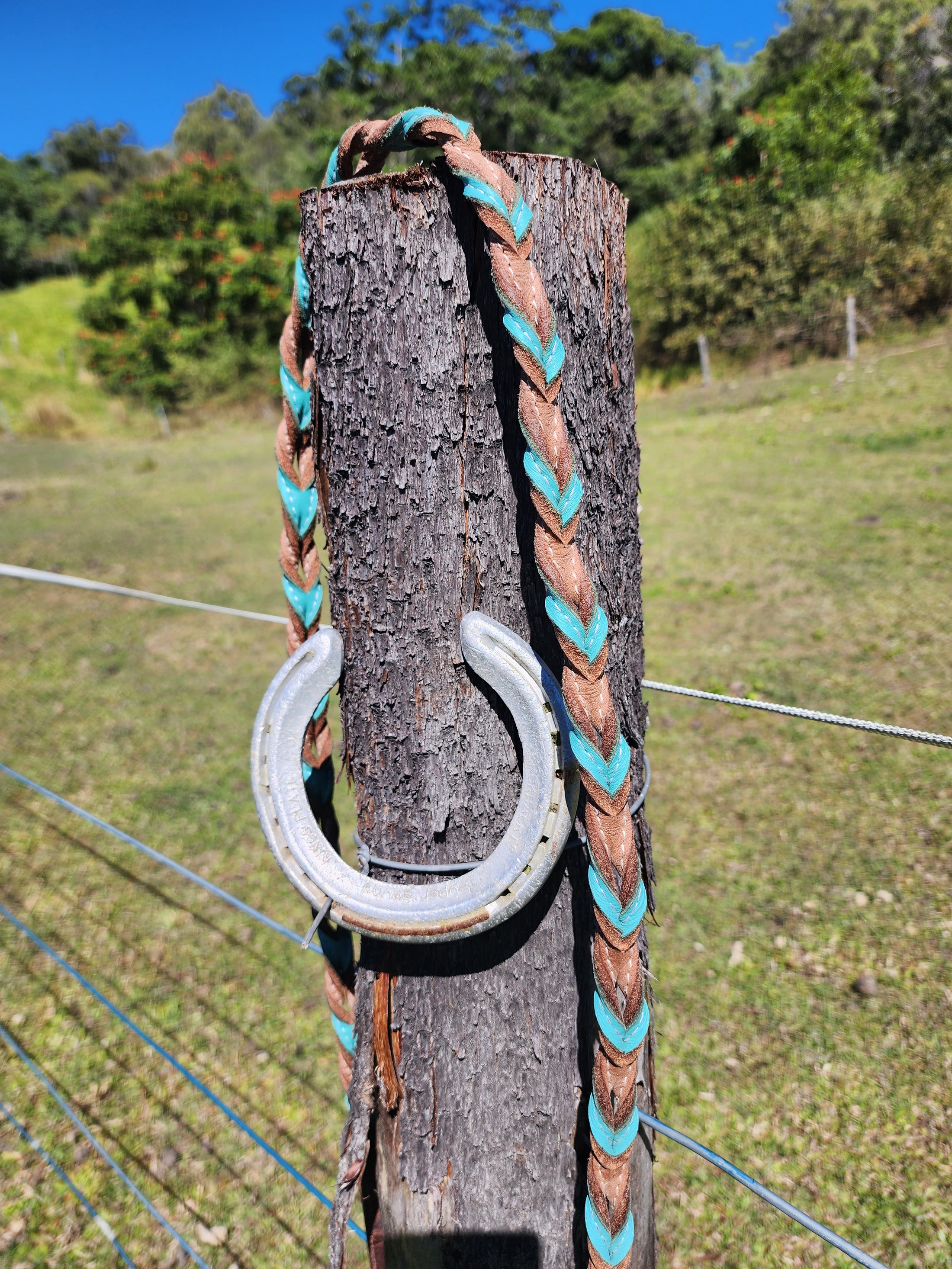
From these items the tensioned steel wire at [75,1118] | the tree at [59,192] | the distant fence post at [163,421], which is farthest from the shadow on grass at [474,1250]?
the tree at [59,192]

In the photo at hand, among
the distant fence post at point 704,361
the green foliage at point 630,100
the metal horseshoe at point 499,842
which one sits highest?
the green foliage at point 630,100

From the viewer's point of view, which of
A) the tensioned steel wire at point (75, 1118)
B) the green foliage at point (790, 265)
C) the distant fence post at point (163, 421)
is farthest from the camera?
the distant fence post at point (163, 421)

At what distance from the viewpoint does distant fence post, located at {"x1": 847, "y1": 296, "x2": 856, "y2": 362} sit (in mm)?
11500

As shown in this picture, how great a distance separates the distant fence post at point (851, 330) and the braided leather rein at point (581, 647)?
1261 cm

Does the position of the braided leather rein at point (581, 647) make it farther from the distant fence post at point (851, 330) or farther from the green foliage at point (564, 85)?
the green foliage at point (564, 85)

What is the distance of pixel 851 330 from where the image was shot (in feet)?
38.0

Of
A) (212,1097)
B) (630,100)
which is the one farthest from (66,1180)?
(630,100)

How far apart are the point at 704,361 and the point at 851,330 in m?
2.56

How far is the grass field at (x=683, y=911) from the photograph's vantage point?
7.15ft

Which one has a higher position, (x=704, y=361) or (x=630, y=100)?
(x=630, y=100)

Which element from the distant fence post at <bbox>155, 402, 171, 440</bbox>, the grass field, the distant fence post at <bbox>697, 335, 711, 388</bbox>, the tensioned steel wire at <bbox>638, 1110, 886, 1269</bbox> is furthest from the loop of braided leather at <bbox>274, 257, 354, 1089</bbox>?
the distant fence post at <bbox>155, 402, 171, 440</bbox>

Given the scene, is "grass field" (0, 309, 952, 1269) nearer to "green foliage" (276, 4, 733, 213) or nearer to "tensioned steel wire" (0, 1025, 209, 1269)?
"tensioned steel wire" (0, 1025, 209, 1269)

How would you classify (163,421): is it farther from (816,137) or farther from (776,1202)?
(776,1202)

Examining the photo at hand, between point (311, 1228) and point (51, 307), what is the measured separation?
2576 centimetres
